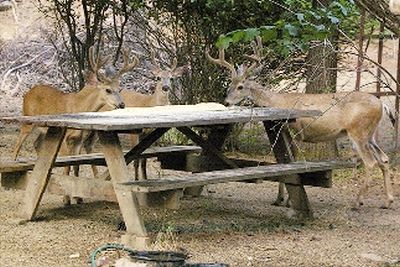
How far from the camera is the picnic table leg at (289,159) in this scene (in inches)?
320

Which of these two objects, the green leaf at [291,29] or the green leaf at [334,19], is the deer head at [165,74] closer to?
the green leaf at [334,19]

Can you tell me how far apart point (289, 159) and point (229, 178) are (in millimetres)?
1348

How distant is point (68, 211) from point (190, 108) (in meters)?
1.33

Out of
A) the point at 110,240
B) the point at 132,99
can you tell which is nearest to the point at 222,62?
the point at 132,99

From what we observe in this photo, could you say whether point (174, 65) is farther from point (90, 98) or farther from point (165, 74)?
point (90, 98)

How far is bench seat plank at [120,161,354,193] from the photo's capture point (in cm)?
658

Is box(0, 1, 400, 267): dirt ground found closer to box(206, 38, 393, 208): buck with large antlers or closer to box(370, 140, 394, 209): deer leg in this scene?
box(370, 140, 394, 209): deer leg

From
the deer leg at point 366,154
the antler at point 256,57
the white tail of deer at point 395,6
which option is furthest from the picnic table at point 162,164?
the white tail of deer at point 395,6

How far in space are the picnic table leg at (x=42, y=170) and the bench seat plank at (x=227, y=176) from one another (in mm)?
854

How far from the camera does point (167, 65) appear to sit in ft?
40.8

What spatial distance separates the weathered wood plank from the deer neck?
207 centimetres

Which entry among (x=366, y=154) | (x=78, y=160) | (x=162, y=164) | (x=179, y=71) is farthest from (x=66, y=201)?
(x=179, y=71)

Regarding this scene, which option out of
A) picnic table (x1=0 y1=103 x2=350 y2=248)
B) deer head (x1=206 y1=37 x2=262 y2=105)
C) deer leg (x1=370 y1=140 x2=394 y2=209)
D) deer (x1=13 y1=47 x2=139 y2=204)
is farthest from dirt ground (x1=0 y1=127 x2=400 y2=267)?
deer (x1=13 y1=47 x2=139 y2=204)

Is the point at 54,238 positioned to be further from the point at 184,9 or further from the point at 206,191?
the point at 184,9
